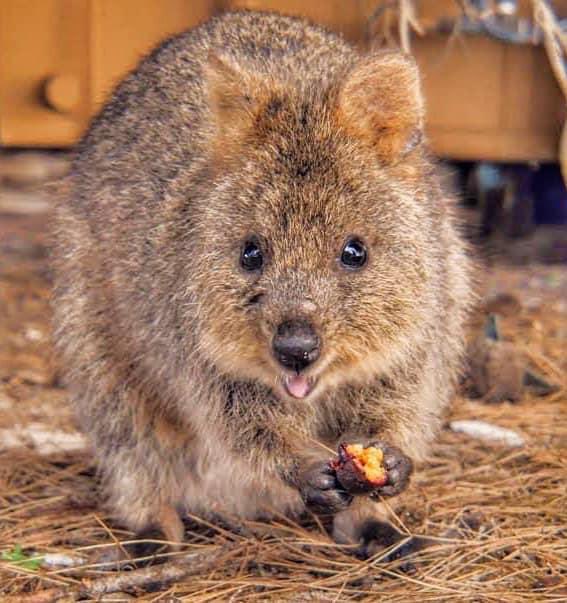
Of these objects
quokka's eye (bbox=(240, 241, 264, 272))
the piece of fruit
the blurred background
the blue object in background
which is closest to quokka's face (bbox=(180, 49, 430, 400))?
quokka's eye (bbox=(240, 241, 264, 272))

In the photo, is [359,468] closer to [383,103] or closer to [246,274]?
[246,274]

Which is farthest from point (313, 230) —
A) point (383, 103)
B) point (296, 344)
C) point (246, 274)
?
point (383, 103)

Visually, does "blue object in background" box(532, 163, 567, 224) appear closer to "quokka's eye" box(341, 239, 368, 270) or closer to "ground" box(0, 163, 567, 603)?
"ground" box(0, 163, 567, 603)

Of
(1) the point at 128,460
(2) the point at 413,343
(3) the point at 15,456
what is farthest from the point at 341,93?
(3) the point at 15,456

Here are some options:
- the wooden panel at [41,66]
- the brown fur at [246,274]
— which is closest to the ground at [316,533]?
the brown fur at [246,274]

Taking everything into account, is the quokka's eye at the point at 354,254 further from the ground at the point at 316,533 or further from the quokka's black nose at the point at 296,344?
the ground at the point at 316,533

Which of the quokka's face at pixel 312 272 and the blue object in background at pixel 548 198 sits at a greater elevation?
the quokka's face at pixel 312 272

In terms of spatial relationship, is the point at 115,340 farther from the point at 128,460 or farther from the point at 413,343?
the point at 413,343
